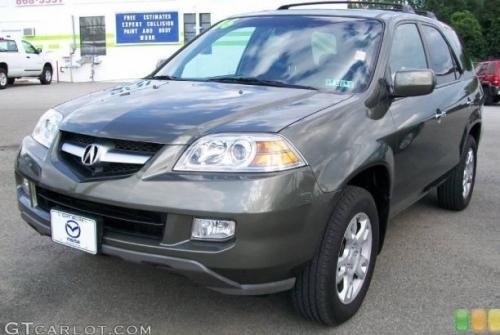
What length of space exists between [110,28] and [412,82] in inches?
1073

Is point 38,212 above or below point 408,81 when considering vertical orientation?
below

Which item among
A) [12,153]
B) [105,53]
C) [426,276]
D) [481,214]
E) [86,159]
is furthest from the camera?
[105,53]

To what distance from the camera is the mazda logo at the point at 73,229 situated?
3.01 m

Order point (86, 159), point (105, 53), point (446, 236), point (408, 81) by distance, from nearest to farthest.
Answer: point (86, 159)
point (408, 81)
point (446, 236)
point (105, 53)

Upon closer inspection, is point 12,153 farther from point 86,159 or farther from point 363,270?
point 363,270

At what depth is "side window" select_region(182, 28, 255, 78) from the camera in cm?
411

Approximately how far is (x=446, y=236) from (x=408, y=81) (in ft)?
5.98

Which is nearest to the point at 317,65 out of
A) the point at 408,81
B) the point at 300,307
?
the point at 408,81

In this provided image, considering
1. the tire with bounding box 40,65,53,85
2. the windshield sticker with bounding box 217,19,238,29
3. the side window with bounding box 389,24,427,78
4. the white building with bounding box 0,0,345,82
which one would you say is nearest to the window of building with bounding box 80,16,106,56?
the white building with bounding box 0,0,345,82

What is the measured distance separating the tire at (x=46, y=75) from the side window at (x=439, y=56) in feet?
72.7

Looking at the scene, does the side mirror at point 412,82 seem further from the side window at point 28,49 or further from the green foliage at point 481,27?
the green foliage at point 481,27

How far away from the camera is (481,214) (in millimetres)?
5551

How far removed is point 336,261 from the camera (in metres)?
3.06

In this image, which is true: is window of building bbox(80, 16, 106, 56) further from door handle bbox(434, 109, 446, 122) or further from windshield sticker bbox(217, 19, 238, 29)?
door handle bbox(434, 109, 446, 122)
